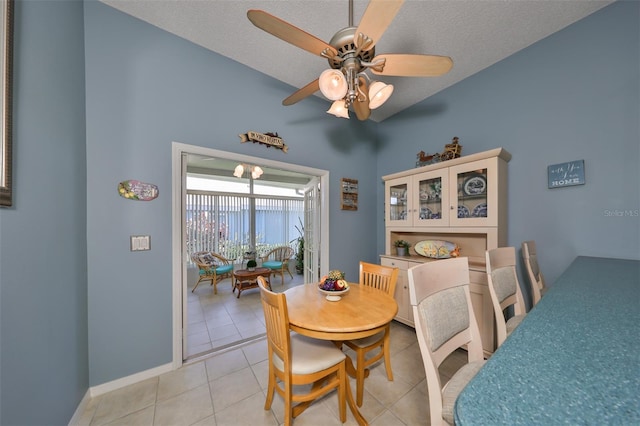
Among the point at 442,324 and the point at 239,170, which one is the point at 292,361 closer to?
the point at 442,324

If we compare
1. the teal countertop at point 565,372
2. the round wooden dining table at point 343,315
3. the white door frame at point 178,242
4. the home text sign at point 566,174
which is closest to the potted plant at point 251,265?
the white door frame at point 178,242

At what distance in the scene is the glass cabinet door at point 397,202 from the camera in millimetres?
2701

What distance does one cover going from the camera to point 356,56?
126 cm

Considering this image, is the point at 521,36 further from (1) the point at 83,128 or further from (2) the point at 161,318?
(2) the point at 161,318

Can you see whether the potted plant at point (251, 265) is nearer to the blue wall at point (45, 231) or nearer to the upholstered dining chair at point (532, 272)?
the blue wall at point (45, 231)

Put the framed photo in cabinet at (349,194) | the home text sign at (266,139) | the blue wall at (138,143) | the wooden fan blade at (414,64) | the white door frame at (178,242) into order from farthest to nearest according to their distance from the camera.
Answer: the framed photo in cabinet at (349,194) → the home text sign at (266,139) → the white door frame at (178,242) → the blue wall at (138,143) → the wooden fan blade at (414,64)

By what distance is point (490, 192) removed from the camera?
2.00 meters

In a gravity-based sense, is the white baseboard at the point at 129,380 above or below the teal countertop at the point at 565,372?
below

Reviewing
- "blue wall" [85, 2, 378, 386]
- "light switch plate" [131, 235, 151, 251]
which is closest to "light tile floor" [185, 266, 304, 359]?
"blue wall" [85, 2, 378, 386]

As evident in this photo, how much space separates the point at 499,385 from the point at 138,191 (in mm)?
2294

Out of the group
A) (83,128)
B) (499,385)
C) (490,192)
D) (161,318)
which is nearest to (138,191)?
(83,128)

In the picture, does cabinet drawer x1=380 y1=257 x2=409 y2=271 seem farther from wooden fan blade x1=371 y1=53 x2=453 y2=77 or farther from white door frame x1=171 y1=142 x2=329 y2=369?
white door frame x1=171 y1=142 x2=329 y2=369

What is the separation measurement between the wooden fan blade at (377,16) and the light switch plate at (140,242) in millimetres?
2074

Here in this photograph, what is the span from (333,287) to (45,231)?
67.0 inches
